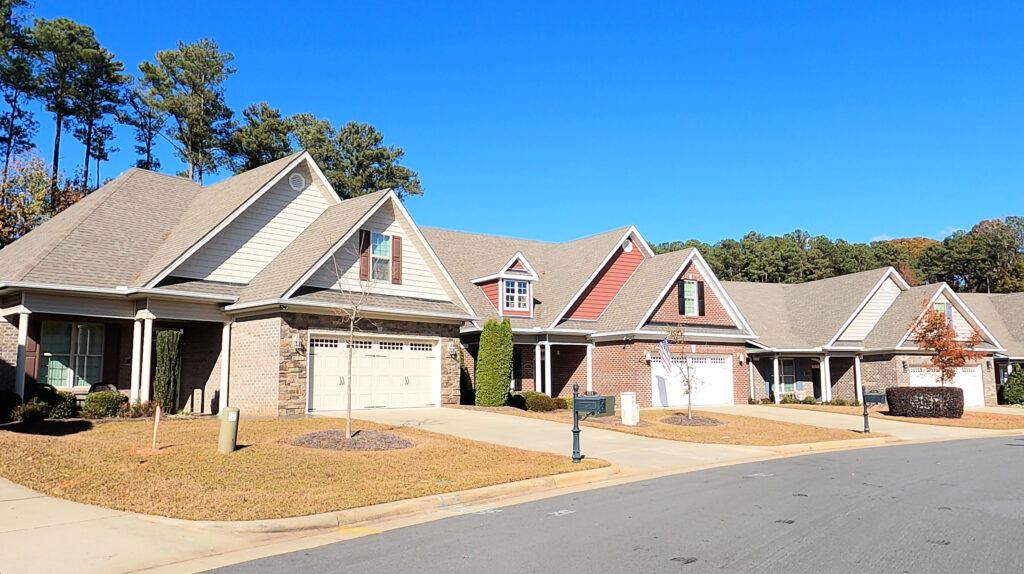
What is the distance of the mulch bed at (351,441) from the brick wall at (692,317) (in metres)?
16.4

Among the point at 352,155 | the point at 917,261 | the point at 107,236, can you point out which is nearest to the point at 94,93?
the point at 352,155

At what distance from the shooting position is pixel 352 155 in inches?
2045

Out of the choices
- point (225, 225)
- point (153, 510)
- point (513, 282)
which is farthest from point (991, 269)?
point (153, 510)

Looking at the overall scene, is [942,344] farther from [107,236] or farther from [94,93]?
[94,93]

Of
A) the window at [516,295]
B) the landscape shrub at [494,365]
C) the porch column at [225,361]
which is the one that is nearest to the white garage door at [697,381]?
the window at [516,295]

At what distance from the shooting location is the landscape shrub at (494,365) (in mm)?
25391

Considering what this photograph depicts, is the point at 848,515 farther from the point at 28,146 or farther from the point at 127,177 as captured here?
the point at 28,146

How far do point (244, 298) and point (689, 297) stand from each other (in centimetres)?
1742

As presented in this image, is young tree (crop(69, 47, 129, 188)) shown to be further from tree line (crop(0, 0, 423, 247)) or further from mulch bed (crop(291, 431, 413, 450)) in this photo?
mulch bed (crop(291, 431, 413, 450))

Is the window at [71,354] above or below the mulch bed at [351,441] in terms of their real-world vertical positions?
above

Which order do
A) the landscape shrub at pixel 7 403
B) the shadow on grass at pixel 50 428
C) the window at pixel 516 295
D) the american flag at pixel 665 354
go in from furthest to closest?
the window at pixel 516 295 < the american flag at pixel 665 354 < the landscape shrub at pixel 7 403 < the shadow on grass at pixel 50 428

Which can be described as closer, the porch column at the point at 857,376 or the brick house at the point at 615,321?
the brick house at the point at 615,321

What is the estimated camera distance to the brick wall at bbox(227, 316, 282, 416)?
2067 centimetres

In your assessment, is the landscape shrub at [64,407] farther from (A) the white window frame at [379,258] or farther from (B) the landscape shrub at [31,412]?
(A) the white window frame at [379,258]
